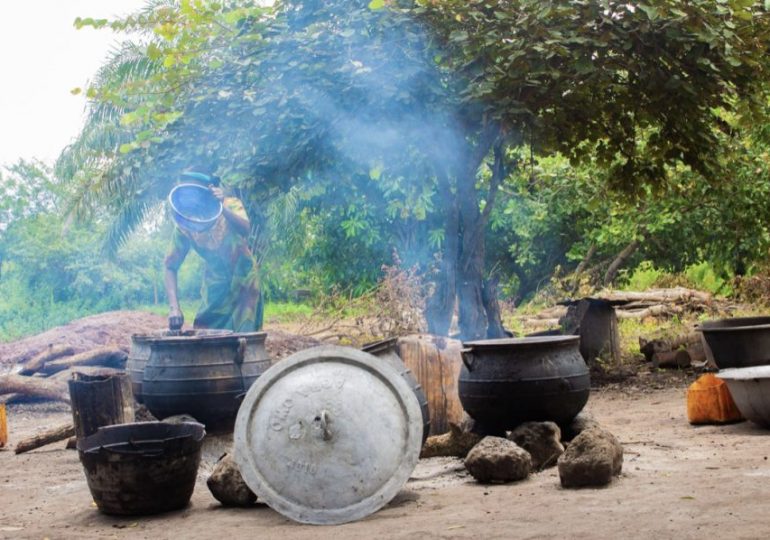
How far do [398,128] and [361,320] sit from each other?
15.5 feet

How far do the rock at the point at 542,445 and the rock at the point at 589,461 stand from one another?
0.56 metres

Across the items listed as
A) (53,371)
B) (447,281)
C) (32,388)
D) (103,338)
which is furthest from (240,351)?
(103,338)

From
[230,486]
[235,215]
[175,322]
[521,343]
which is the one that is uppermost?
[235,215]

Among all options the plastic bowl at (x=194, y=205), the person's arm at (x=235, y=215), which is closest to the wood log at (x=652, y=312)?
the person's arm at (x=235, y=215)

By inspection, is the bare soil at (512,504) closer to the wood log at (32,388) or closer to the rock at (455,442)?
the rock at (455,442)

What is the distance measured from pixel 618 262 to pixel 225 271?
12.8m

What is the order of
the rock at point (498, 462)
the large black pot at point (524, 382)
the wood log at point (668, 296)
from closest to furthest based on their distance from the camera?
the rock at point (498, 462) < the large black pot at point (524, 382) < the wood log at point (668, 296)

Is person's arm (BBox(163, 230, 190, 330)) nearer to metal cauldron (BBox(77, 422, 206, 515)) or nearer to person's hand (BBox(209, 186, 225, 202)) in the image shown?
person's hand (BBox(209, 186, 225, 202))

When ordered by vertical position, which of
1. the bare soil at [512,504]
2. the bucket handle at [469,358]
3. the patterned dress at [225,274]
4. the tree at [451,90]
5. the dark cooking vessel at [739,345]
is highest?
the tree at [451,90]

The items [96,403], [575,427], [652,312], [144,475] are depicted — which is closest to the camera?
[144,475]

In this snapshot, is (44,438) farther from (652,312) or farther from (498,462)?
(652,312)

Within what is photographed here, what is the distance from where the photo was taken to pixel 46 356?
40.9ft

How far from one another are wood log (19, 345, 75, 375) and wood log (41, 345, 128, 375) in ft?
0.79

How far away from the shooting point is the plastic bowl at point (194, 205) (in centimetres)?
689
